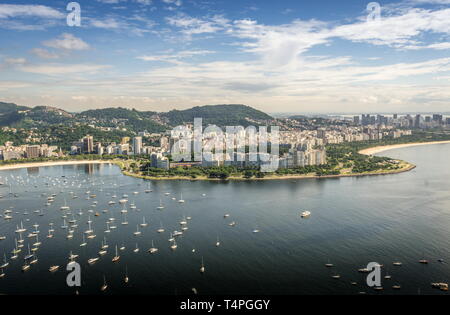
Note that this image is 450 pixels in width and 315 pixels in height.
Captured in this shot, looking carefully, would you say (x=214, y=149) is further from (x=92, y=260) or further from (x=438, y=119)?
(x=438, y=119)

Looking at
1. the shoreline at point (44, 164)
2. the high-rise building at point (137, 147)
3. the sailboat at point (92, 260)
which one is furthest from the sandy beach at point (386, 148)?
the sailboat at point (92, 260)

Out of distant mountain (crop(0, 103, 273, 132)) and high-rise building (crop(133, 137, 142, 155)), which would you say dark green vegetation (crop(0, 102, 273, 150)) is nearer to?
distant mountain (crop(0, 103, 273, 132))

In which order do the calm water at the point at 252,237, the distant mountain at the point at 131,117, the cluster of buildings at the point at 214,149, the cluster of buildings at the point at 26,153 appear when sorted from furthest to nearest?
the distant mountain at the point at 131,117
the cluster of buildings at the point at 26,153
the cluster of buildings at the point at 214,149
the calm water at the point at 252,237

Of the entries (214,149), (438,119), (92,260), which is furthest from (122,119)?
(438,119)

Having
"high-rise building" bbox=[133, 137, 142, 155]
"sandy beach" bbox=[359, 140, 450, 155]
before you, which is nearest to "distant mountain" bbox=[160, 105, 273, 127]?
"sandy beach" bbox=[359, 140, 450, 155]

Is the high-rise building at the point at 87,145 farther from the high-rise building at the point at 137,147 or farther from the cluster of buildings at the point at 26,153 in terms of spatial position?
the high-rise building at the point at 137,147
